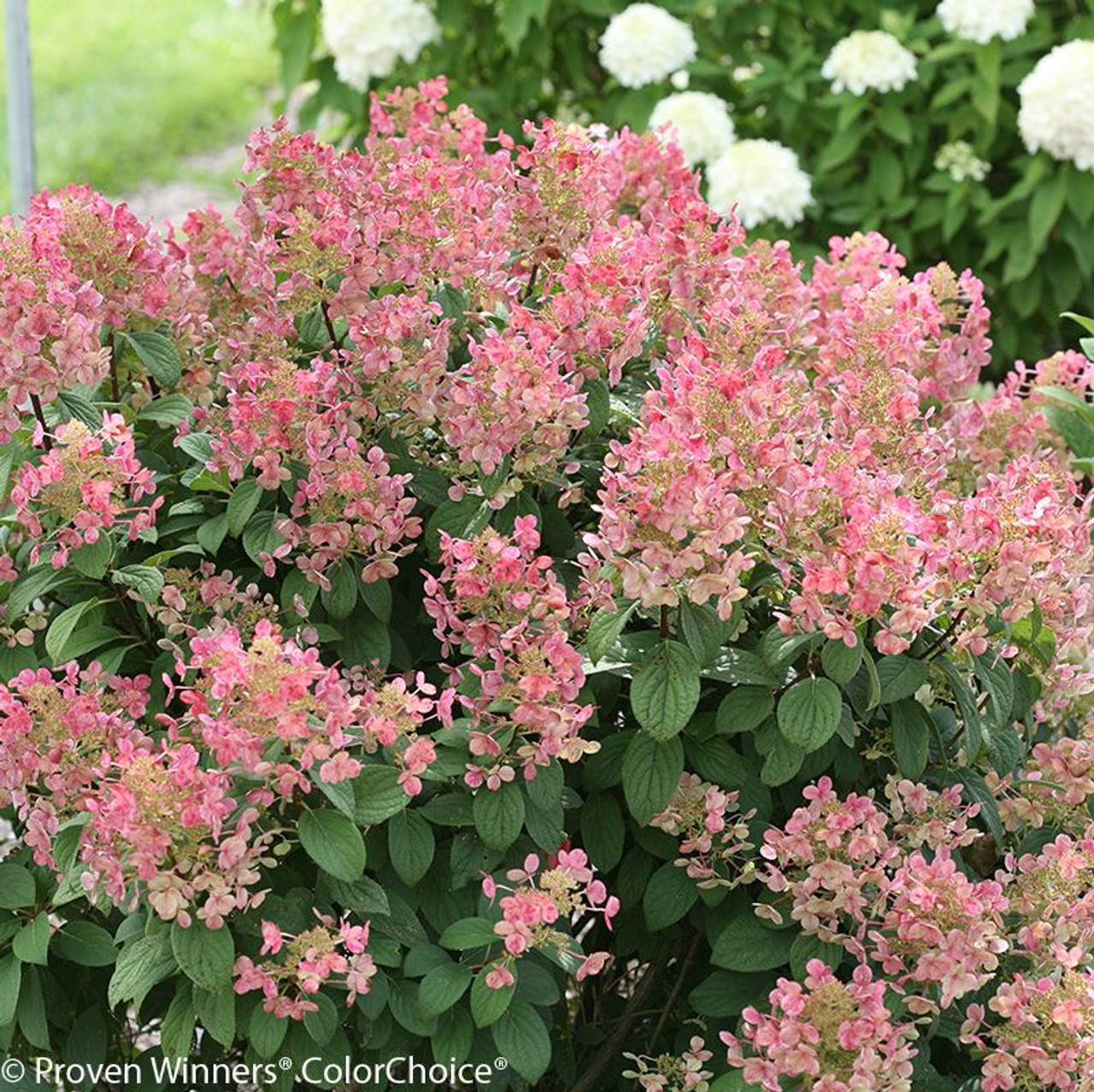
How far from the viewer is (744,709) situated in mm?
1547

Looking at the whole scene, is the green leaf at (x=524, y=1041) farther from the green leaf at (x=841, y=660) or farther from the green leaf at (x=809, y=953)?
the green leaf at (x=841, y=660)

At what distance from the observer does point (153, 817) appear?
1.33 m

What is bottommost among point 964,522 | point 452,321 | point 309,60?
point 309,60

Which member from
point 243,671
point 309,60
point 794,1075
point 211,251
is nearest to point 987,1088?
point 794,1075

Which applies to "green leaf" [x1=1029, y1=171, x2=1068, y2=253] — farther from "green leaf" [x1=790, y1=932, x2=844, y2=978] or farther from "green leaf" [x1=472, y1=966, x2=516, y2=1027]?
"green leaf" [x1=472, y1=966, x2=516, y2=1027]

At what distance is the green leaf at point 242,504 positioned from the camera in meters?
1.60

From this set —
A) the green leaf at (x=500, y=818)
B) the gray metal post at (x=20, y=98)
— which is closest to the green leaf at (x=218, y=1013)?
the green leaf at (x=500, y=818)

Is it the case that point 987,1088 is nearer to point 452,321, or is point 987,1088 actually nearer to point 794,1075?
point 794,1075

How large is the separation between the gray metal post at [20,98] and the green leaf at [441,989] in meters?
2.41

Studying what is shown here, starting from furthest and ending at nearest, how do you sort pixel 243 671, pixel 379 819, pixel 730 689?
pixel 730 689 → pixel 379 819 → pixel 243 671

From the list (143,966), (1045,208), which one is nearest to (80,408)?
(143,966)

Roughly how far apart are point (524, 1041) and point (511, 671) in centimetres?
32

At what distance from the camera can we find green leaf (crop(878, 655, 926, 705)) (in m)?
1.52

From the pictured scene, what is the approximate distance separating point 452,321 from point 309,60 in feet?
10.4
